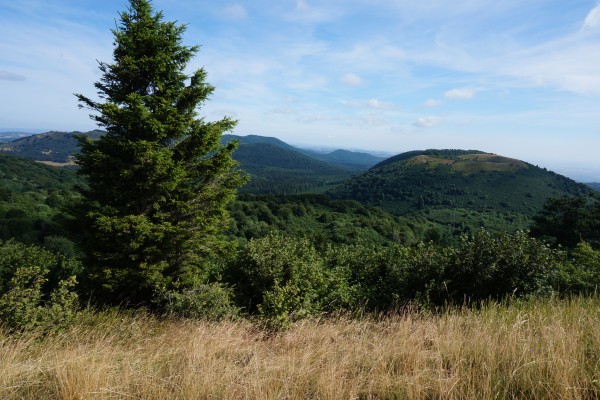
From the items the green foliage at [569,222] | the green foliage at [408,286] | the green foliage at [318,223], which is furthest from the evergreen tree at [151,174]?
the green foliage at [318,223]

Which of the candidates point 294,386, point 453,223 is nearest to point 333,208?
point 453,223

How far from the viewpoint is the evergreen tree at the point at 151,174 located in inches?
377

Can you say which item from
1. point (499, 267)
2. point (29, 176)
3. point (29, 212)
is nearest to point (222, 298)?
point (499, 267)

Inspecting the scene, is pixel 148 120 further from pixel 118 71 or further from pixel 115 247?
pixel 115 247

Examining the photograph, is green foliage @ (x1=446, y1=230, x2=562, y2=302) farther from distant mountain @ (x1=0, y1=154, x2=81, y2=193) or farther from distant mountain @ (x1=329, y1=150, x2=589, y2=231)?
distant mountain @ (x1=329, y1=150, x2=589, y2=231)

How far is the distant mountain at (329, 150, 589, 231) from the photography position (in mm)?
138625

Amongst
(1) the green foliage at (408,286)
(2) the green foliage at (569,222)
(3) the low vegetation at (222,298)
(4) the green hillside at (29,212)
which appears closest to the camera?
(3) the low vegetation at (222,298)

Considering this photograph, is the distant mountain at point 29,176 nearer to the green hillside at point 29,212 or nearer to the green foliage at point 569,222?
Result: the green hillside at point 29,212

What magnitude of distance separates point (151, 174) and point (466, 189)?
176 m

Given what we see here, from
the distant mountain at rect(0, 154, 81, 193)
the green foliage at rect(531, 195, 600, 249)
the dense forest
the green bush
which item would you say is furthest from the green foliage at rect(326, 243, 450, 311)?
the distant mountain at rect(0, 154, 81, 193)

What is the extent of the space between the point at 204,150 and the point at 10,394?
8872 millimetres

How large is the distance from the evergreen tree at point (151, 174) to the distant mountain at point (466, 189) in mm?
126571

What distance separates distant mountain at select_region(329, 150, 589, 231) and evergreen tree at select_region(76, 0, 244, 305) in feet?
415

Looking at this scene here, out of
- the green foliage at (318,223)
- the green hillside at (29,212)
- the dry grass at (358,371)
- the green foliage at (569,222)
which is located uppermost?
the dry grass at (358,371)
